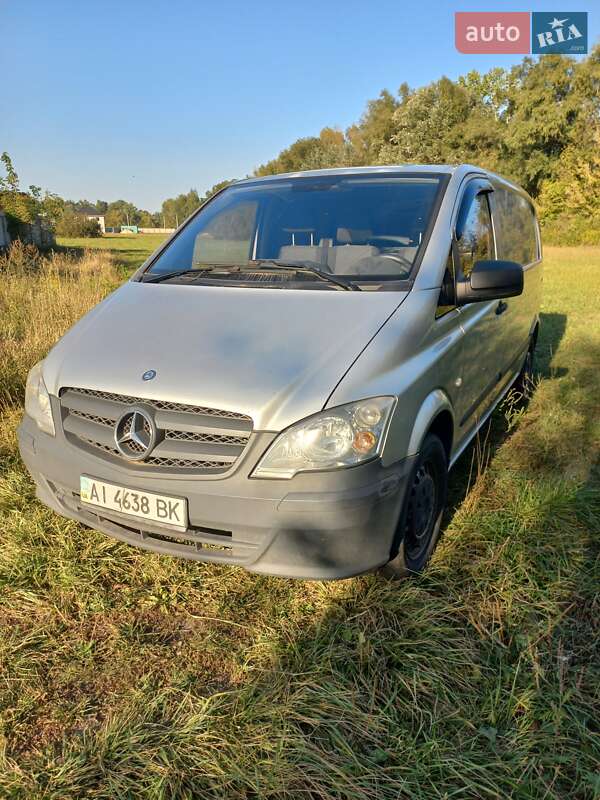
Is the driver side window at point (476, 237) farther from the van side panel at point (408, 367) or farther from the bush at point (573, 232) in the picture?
the bush at point (573, 232)

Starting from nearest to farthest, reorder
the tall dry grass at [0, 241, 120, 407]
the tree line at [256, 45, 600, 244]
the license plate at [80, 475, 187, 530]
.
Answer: the license plate at [80, 475, 187, 530] < the tall dry grass at [0, 241, 120, 407] < the tree line at [256, 45, 600, 244]

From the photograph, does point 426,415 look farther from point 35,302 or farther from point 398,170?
point 35,302

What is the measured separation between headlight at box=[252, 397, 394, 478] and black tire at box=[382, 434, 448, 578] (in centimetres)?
31

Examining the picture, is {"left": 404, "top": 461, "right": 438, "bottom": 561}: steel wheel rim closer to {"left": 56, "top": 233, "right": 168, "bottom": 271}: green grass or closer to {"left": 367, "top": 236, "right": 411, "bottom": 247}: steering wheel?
{"left": 367, "top": 236, "right": 411, "bottom": 247}: steering wheel

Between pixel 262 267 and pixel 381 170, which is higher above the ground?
pixel 381 170

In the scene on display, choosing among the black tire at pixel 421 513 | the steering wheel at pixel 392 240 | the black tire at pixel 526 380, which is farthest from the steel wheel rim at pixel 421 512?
the black tire at pixel 526 380

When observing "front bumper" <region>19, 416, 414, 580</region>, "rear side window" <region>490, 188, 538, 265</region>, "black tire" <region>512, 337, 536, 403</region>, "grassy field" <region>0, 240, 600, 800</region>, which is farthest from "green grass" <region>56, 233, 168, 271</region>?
"front bumper" <region>19, 416, 414, 580</region>

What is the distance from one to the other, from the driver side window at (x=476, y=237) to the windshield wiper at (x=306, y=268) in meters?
0.73

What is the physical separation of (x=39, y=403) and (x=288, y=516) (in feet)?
4.23

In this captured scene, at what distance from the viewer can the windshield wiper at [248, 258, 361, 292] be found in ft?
8.79

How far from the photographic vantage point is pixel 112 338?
2582 mm

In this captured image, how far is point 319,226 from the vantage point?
319 centimetres

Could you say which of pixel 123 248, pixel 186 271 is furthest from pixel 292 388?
pixel 123 248

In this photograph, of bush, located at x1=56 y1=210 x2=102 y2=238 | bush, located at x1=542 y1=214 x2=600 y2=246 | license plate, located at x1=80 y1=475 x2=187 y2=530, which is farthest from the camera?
bush, located at x1=56 y1=210 x2=102 y2=238
